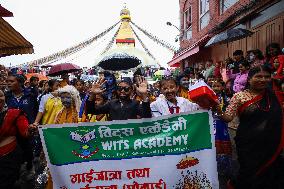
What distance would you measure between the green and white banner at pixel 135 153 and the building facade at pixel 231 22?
7.84 meters

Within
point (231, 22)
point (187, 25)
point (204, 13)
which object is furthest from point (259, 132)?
point (187, 25)

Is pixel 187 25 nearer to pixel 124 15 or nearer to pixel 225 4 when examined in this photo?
pixel 225 4

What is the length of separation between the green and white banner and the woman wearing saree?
0.43 metres

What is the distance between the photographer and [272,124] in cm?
409

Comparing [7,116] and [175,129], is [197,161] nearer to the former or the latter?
[175,129]

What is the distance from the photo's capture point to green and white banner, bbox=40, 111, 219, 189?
3953 mm

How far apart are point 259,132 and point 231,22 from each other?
11489 millimetres

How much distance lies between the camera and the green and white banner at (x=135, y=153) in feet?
13.0

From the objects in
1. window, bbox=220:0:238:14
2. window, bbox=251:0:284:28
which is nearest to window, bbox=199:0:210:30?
window, bbox=220:0:238:14

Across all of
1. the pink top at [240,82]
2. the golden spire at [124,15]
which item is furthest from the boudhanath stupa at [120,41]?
the pink top at [240,82]

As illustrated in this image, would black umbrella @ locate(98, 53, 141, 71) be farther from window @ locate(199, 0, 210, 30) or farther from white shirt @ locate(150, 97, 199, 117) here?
window @ locate(199, 0, 210, 30)

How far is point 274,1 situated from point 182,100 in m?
7.76

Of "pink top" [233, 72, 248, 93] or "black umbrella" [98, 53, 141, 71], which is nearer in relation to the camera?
"pink top" [233, 72, 248, 93]

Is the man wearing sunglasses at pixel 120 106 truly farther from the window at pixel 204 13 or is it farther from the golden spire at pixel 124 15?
the golden spire at pixel 124 15
